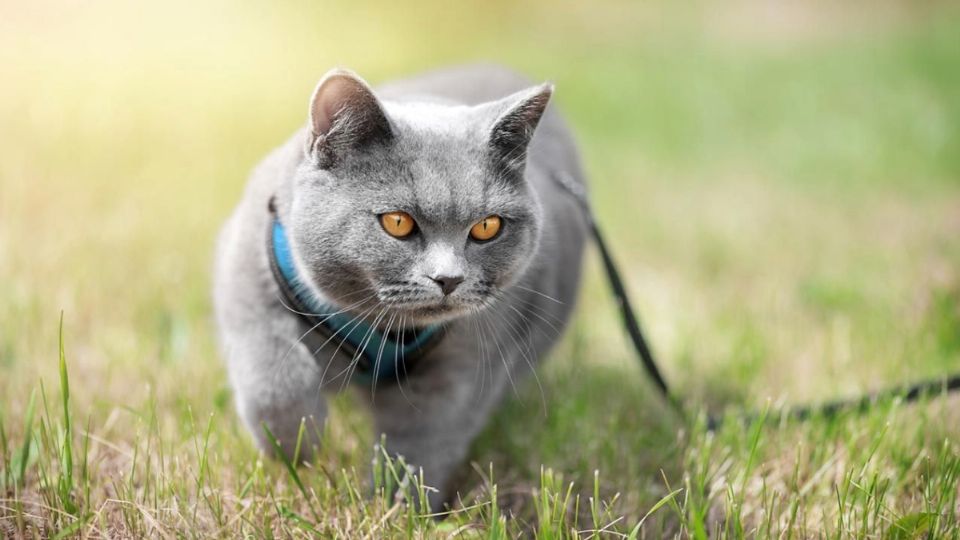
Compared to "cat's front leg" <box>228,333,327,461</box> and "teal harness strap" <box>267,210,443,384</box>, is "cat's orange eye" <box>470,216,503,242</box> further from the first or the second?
"cat's front leg" <box>228,333,327,461</box>

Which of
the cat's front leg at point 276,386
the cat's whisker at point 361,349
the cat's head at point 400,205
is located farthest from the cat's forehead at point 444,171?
the cat's front leg at point 276,386

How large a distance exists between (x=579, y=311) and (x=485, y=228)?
4.59 ft

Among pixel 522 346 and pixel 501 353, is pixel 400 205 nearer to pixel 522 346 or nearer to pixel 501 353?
pixel 501 353

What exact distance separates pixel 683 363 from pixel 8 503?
6.07 feet

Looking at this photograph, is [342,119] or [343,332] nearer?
[342,119]

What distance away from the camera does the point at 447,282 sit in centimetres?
146

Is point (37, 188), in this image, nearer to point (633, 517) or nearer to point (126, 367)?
point (126, 367)

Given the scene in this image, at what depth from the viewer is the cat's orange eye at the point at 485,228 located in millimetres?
1567

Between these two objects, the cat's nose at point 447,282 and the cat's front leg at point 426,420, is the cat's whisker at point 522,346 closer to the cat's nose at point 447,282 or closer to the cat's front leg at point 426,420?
the cat's front leg at point 426,420

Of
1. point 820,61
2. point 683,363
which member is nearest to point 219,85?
point 683,363

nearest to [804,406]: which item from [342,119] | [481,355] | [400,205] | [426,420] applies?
[481,355]

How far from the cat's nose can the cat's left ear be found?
0.97ft

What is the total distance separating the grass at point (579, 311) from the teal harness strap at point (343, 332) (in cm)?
21

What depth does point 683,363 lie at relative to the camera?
251 cm
